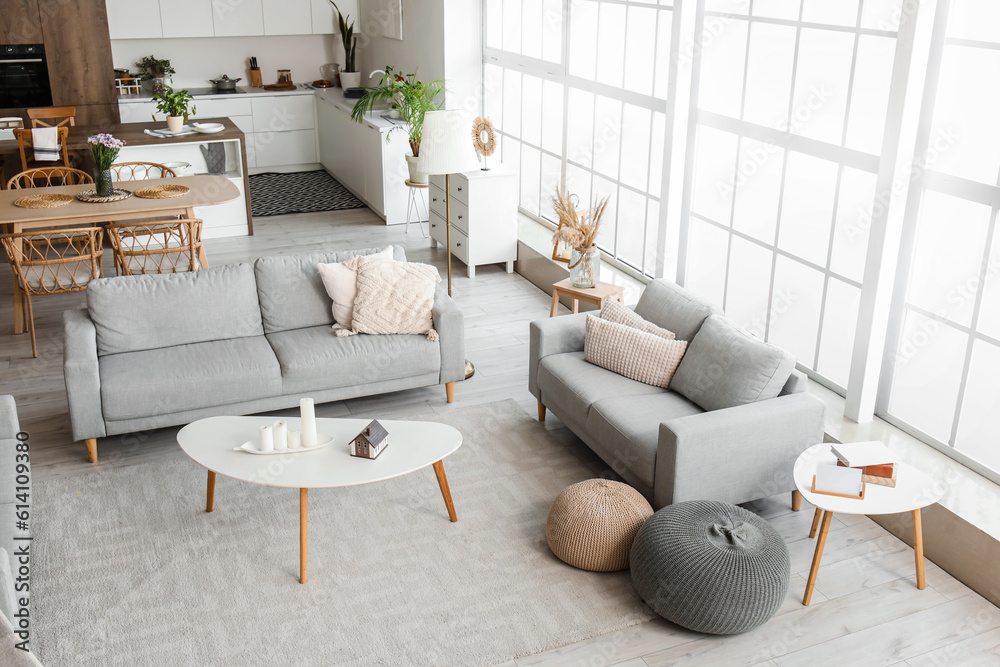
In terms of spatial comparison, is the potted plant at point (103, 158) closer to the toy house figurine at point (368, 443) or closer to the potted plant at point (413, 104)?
the potted plant at point (413, 104)

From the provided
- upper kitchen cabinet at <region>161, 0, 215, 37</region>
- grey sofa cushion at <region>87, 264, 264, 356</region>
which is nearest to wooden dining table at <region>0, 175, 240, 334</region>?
grey sofa cushion at <region>87, 264, 264, 356</region>

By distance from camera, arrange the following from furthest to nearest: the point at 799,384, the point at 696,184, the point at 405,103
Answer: the point at 405,103 < the point at 696,184 < the point at 799,384

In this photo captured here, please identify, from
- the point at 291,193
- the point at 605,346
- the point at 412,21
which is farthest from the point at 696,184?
the point at 291,193

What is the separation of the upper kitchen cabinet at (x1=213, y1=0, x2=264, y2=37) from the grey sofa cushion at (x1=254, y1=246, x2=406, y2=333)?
593 cm

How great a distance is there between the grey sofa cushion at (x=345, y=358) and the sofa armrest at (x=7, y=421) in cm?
125

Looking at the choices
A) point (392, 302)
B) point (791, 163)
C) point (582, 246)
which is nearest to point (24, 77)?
point (392, 302)

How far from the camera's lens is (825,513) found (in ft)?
11.2

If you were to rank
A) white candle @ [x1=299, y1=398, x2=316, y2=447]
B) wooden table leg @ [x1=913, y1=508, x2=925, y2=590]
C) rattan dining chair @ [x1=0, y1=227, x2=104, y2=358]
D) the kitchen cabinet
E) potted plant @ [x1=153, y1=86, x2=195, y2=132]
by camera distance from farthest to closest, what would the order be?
the kitchen cabinet, potted plant @ [x1=153, y1=86, x2=195, y2=132], rattan dining chair @ [x1=0, y1=227, x2=104, y2=358], white candle @ [x1=299, y1=398, x2=316, y2=447], wooden table leg @ [x1=913, y1=508, x2=925, y2=590]

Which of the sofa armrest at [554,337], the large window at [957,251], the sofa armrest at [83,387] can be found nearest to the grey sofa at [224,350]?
the sofa armrest at [83,387]

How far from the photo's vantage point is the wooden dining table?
230 inches

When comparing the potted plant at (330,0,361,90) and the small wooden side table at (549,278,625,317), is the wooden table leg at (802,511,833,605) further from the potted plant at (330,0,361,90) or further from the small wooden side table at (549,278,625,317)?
the potted plant at (330,0,361,90)

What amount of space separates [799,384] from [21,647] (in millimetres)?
3094

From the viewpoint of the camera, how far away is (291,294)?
498 centimetres

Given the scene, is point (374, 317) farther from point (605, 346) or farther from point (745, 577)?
point (745, 577)
